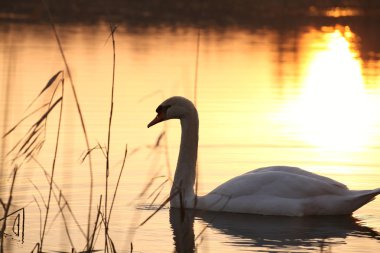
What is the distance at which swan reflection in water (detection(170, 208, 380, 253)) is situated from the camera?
8367mm

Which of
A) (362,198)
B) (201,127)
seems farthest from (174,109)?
(201,127)

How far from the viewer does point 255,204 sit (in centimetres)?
961

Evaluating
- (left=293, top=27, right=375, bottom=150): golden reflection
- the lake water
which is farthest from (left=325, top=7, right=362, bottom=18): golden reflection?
(left=293, top=27, right=375, bottom=150): golden reflection

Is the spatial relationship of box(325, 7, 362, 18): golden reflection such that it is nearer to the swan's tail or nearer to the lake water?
the lake water

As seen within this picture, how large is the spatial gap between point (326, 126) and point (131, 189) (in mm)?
4793

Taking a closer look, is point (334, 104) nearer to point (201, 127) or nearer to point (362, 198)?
point (201, 127)

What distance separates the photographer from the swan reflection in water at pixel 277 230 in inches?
329

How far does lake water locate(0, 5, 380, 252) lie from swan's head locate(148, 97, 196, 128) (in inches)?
23.8

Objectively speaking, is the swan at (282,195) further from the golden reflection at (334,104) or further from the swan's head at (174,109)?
the golden reflection at (334,104)

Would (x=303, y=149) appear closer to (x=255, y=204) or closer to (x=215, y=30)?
(x=255, y=204)

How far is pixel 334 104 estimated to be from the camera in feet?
55.8

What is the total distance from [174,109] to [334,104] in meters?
7.24

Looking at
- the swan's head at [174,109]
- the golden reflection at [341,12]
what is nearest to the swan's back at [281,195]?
the swan's head at [174,109]

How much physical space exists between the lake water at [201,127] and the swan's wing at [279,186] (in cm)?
21
